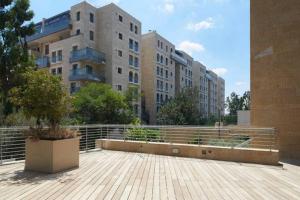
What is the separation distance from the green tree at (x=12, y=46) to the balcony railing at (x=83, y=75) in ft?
46.6

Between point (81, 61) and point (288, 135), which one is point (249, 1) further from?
point (81, 61)

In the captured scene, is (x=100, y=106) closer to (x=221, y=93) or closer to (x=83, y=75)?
(x=83, y=75)

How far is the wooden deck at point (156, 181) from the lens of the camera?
5398 millimetres

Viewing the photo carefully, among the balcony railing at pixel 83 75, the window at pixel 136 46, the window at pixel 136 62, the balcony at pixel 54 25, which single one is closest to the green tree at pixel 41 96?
the balcony railing at pixel 83 75

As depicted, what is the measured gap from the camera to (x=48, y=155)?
24.0 feet

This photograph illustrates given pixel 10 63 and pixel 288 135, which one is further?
pixel 10 63

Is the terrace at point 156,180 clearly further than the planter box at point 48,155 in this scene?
No

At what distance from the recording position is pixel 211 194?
5469 millimetres

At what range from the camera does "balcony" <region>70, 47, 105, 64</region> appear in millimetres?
33219

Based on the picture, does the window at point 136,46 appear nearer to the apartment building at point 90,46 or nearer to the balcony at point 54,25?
the apartment building at point 90,46

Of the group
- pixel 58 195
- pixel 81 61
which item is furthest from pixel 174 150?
pixel 81 61

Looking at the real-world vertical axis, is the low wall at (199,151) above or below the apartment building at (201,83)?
below

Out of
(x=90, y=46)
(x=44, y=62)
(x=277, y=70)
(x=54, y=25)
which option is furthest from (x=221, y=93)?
(x=277, y=70)

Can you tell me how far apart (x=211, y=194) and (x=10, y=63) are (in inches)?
652
